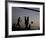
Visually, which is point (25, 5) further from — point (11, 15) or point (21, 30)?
point (21, 30)

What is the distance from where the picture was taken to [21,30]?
1710 millimetres

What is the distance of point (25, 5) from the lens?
1.73 metres

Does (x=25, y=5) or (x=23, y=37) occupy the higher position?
(x=25, y=5)

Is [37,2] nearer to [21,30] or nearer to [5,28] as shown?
[21,30]
